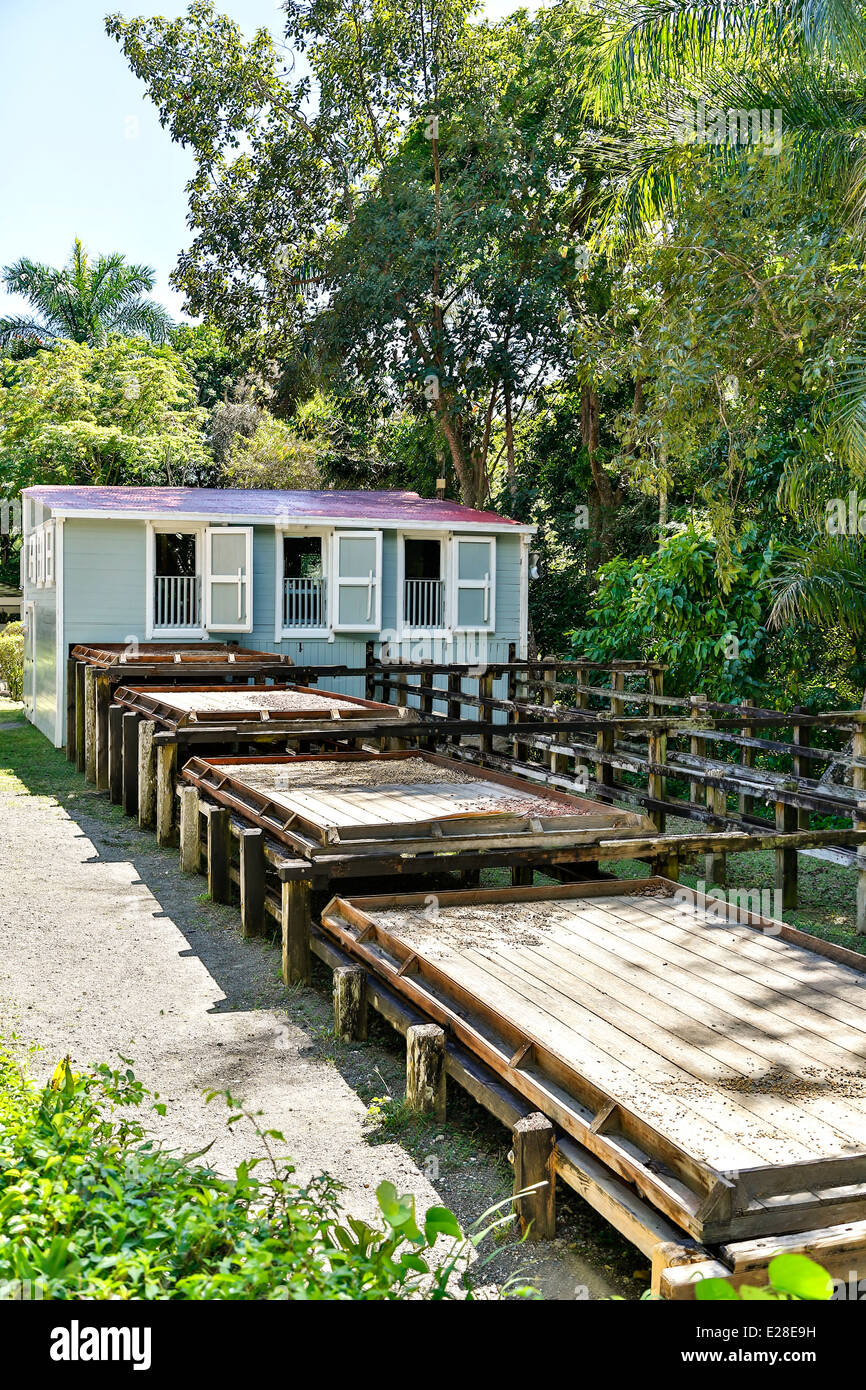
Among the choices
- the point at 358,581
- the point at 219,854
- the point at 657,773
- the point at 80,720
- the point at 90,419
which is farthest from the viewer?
the point at 90,419

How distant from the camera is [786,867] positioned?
8789 mm

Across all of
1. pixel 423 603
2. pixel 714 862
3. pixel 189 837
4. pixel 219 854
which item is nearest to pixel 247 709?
pixel 189 837

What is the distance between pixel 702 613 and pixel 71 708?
8.26 meters

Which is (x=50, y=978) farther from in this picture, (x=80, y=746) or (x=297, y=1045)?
(x=80, y=746)

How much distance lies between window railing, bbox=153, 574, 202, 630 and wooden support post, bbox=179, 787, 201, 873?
27.7 ft

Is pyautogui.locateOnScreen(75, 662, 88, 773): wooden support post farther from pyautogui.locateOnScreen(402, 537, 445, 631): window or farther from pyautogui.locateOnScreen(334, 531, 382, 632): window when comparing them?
pyautogui.locateOnScreen(402, 537, 445, 631): window

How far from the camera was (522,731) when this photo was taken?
440 inches

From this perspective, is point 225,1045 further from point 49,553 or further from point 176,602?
point 49,553

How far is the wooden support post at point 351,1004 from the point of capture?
18.7ft

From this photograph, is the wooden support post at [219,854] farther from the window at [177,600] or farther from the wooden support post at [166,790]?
the window at [177,600]

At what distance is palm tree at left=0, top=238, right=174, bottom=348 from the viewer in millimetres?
37094
